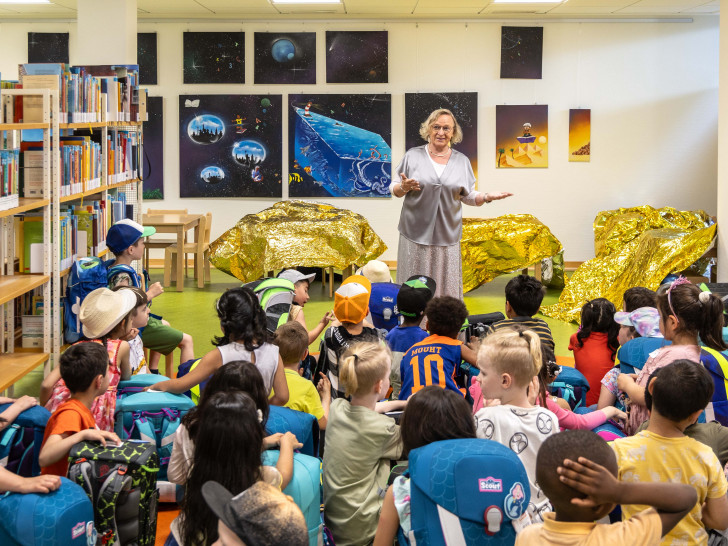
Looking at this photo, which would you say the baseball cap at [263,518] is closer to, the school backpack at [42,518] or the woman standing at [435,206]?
the school backpack at [42,518]

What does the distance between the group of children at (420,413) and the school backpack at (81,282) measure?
1048 millimetres

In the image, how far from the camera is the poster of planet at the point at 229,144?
10.7 meters

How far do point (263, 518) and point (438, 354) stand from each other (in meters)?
2.23

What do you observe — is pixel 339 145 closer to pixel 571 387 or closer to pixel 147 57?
pixel 147 57

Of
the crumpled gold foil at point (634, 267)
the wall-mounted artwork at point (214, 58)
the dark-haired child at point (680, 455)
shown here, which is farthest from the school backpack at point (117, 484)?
the wall-mounted artwork at point (214, 58)

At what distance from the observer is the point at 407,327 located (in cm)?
402

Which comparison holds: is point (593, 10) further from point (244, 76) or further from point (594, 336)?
point (594, 336)

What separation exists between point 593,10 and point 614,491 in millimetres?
9481

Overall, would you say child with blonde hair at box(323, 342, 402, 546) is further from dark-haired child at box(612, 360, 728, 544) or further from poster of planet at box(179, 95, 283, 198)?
poster of planet at box(179, 95, 283, 198)

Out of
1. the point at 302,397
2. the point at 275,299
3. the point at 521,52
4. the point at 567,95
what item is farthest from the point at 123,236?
the point at 567,95

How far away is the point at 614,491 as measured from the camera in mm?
1676

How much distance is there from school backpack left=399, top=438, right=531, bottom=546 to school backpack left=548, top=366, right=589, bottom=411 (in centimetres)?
176

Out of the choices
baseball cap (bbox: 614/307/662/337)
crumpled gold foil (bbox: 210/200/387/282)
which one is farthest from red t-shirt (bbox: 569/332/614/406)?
crumpled gold foil (bbox: 210/200/387/282)

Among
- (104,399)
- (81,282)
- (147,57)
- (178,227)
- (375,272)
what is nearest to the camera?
(104,399)
